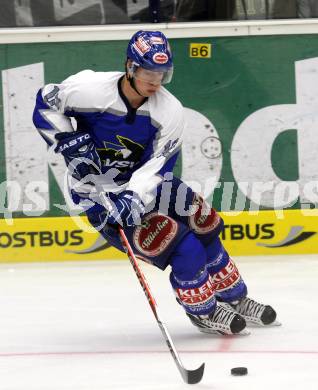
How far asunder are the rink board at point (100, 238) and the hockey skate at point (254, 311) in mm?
1687

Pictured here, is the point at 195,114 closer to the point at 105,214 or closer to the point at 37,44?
the point at 37,44

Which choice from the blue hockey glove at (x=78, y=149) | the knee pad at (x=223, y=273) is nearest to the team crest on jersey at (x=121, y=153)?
the blue hockey glove at (x=78, y=149)

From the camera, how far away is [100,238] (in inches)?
280

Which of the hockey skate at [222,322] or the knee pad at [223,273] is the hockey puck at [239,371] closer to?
the hockey skate at [222,322]

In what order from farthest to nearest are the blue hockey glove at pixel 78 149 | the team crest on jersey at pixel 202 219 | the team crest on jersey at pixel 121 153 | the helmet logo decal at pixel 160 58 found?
the team crest on jersey at pixel 202 219 → the team crest on jersey at pixel 121 153 → the blue hockey glove at pixel 78 149 → the helmet logo decal at pixel 160 58

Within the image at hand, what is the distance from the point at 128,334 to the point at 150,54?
125cm

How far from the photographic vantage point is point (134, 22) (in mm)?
7121

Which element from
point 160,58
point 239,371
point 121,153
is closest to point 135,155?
point 121,153

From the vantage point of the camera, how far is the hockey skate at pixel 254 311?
531 cm

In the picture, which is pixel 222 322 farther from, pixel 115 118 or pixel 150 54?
pixel 150 54

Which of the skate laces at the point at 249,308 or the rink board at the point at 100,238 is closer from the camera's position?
the skate laces at the point at 249,308

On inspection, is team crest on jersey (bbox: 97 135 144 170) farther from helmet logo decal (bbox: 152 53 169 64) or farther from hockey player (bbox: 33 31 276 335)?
helmet logo decal (bbox: 152 53 169 64)

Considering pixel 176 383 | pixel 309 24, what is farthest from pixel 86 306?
pixel 309 24

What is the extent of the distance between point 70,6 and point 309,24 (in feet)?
4.58
